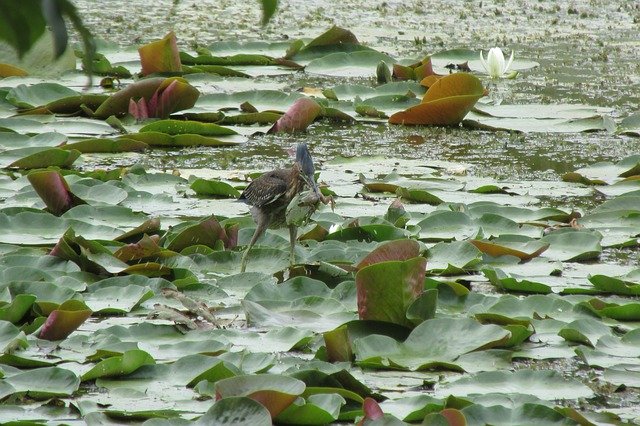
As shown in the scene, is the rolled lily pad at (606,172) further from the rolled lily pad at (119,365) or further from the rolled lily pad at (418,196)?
the rolled lily pad at (119,365)

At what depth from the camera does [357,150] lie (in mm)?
5859

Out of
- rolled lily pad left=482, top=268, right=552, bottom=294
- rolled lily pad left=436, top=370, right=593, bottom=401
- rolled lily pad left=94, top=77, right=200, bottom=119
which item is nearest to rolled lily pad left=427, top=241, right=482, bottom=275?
rolled lily pad left=482, top=268, right=552, bottom=294

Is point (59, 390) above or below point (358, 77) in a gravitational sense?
above

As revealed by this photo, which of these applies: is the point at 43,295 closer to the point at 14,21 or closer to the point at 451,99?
the point at 14,21

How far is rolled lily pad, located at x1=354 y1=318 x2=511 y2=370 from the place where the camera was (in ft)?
9.86

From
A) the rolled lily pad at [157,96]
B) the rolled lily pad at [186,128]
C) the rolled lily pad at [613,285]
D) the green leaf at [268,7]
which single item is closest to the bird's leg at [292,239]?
the rolled lily pad at [613,285]

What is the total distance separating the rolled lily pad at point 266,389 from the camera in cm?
250

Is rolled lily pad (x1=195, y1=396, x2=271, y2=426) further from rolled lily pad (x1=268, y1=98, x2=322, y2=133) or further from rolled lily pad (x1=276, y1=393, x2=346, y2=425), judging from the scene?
rolled lily pad (x1=268, y1=98, x2=322, y2=133)

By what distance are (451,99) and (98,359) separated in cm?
363

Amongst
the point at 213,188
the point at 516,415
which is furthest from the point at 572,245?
the point at 516,415

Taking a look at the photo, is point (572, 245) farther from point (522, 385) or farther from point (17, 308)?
point (17, 308)

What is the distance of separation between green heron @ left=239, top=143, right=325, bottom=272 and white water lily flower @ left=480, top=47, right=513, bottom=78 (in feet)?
11.6

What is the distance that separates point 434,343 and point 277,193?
1.19 m

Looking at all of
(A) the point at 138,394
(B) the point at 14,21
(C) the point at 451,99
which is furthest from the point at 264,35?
(B) the point at 14,21
